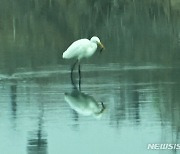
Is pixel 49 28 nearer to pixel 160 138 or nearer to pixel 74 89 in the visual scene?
pixel 74 89

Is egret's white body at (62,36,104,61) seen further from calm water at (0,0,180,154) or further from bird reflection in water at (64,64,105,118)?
bird reflection in water at (64,64,105,118)

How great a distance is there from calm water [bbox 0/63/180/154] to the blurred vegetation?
80.7 inches

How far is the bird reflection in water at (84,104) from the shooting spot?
13.7 metres

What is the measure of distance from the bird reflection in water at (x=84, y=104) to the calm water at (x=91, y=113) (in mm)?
57

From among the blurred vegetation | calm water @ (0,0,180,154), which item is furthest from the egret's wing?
the blurred vegetation

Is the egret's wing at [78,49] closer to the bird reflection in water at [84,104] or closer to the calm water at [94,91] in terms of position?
the calm water at [94,91]

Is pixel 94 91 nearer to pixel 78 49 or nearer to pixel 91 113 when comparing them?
pixel 91 113

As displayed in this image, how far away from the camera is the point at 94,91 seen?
52.2 feet

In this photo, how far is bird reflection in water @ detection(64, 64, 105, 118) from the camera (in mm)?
13709

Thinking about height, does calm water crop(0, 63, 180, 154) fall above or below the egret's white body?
below

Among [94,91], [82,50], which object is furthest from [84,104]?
[82,50]

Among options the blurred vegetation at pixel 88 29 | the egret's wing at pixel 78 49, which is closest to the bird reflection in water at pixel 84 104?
the egret's wing at pixel 78 49

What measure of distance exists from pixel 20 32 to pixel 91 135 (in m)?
20.4

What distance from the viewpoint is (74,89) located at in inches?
643
